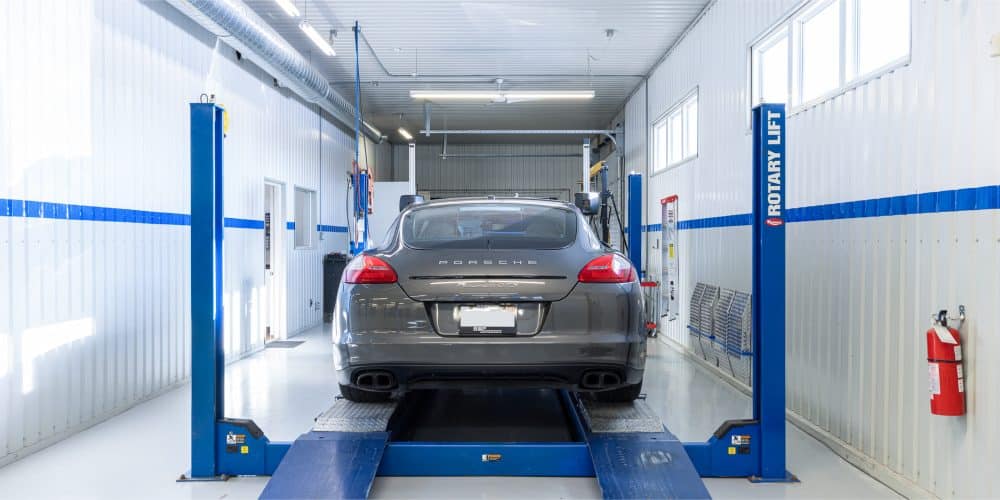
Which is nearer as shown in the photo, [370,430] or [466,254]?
[466,254]

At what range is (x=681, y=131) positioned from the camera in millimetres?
8562

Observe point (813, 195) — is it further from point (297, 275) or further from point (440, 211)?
point (297, 275)

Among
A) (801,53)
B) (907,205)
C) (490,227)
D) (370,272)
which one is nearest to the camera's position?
(370,272)

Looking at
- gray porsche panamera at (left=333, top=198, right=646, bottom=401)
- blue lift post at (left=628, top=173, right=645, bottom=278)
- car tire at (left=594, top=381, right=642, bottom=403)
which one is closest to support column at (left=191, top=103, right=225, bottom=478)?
gray porsche panamera at (left=333, top=198, right=646, bottom=401)

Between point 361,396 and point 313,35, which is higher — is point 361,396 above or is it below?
below

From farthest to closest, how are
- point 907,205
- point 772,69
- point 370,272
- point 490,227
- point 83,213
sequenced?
1. point 772,69
2. point 83,213
3. point 490,227
4. point 907,205
5. point 370,272

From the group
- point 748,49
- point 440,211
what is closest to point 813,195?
point 748,49

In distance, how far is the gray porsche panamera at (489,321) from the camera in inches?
124

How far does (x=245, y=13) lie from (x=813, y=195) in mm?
5070

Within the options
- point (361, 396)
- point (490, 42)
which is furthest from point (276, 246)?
point (361, 396)

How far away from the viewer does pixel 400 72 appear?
10500mm

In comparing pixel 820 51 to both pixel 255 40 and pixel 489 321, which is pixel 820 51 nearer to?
pixel 489 321

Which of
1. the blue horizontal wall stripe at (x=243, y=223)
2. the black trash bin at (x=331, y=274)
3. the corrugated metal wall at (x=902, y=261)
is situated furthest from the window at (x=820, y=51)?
the black trash bin at (x=331, y=274)

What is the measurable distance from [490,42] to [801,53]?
481 cm
